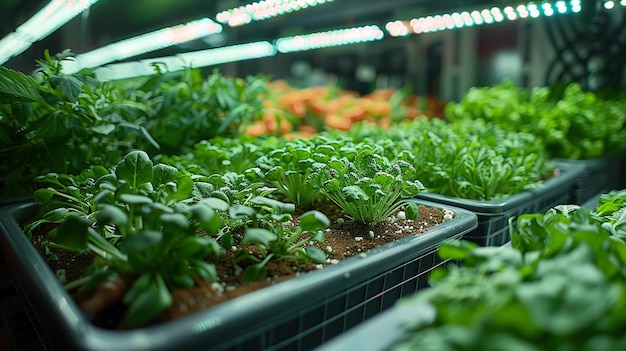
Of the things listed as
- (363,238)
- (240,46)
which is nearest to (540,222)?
(363,238)

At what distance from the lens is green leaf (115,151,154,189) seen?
821 millimetres

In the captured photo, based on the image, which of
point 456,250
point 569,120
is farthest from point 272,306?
point 569,120

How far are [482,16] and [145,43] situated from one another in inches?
55.0

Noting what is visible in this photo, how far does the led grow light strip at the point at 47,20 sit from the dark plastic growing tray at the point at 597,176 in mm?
1839

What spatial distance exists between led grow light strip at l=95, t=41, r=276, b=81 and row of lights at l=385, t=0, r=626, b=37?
859 millimetres

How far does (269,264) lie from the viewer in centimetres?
78

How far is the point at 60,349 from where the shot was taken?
1.78 ft

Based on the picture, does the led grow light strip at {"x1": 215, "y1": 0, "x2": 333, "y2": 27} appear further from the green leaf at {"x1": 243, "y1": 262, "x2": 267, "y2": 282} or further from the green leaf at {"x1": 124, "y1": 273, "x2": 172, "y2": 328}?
the green leaf at {"x1": 124, "y1": 273, "x2": 172, "y2": 328}

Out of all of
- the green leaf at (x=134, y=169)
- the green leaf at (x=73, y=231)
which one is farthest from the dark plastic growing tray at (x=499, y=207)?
the green leaf at (x=73, y=231)

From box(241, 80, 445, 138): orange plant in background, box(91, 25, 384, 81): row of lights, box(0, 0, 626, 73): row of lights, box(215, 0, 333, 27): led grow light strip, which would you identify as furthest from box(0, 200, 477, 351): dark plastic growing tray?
box(241, 80, 445, 138): orange plant in background

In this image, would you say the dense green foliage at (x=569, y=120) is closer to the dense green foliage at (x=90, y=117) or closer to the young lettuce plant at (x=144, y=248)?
the dense green foliage at (x=90, y=117)

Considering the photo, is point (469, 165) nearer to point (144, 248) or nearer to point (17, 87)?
point (144, 248)

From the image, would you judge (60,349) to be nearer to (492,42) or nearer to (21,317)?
(21,317)

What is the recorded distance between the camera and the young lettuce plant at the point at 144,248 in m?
0.57
